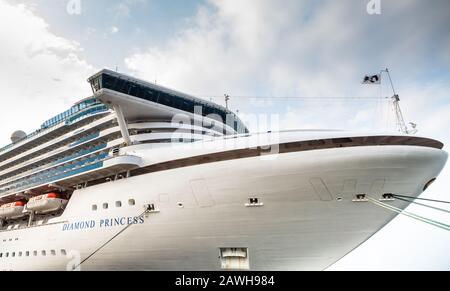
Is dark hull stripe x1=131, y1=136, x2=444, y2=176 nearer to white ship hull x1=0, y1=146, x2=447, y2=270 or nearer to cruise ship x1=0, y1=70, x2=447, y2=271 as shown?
cruise ship x1=0, y1=70, x2=447, y2=271

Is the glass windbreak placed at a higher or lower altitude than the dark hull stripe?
higher

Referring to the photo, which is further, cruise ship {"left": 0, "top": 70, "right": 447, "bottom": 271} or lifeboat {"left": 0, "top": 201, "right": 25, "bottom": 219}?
lifeboat {"left": 0, "top": 201, "right": 25, "bottom": 219}

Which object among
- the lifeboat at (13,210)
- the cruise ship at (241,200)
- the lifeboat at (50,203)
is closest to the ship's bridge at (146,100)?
the cruise ship at (241,200)

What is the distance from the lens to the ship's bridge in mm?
15875

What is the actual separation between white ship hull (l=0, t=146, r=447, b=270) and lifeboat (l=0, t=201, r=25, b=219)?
1172cm

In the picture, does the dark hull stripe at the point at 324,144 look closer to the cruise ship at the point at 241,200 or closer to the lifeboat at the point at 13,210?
the cruise ship at the point at 241,200

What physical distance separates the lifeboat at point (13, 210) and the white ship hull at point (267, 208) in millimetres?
11723

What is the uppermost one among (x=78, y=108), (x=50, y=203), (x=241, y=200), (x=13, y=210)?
(x=78, y=108)

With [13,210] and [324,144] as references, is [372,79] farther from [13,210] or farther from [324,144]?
[13,210]

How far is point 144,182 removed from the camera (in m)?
12.5

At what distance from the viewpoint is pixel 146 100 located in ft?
57.4

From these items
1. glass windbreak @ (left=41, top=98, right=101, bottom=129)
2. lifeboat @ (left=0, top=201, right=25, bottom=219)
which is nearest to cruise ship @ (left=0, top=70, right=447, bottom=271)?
lifeboat @ (left=0, top=201, right=25, bottom=219)

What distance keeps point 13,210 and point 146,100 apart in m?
13.4

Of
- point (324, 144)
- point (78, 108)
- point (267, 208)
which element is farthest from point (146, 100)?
point (324, 144)
